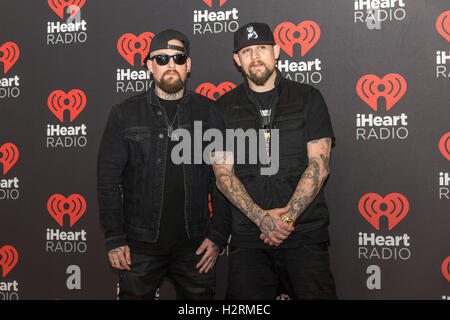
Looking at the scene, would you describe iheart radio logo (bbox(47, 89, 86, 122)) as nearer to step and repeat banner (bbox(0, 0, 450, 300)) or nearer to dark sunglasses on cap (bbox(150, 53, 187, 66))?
step and repeat banner (bbox(0, 0, 450, 300))

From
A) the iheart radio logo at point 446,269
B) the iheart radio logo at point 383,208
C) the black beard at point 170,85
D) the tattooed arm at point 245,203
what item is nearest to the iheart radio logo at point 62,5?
the black beard at point 170,85

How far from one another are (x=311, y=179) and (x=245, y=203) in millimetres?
434

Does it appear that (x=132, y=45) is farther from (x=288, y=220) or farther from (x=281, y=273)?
(x=281, y=273)

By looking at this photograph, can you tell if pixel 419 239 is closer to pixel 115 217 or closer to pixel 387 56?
pixel 387 56

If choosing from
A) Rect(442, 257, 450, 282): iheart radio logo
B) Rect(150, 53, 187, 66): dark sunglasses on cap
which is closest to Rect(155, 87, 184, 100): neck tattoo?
Rect(150, 53, 187, 66): dark sunglasses on cap

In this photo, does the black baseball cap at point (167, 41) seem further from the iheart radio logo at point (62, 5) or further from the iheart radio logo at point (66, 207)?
the iheart radio logo at point (66, 207)

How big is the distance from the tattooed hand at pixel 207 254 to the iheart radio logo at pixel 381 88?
5.57 feet

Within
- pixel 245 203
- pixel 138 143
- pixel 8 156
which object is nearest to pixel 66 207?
pixel 8 156

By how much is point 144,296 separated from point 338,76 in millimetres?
2254

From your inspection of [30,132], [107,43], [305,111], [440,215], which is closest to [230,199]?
[305,111]

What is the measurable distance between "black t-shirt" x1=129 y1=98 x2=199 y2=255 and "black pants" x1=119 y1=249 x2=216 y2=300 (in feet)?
0.17

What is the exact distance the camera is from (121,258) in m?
2.57

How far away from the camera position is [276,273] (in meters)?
2.48

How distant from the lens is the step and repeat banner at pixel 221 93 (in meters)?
3.03
